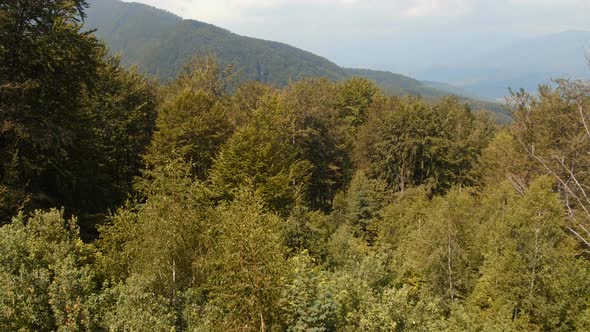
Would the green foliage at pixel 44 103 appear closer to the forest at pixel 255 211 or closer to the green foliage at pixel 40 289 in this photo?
the forest at pixel 255 211

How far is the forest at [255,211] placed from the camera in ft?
36.1

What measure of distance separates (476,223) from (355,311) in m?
23.8

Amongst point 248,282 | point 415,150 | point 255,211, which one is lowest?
point 248,282

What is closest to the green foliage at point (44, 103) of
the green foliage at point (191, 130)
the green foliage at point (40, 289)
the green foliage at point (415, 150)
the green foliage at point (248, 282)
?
the green foliage at point (40, 289)

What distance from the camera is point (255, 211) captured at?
39.7 ft

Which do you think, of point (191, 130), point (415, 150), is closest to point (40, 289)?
point (191, 130)

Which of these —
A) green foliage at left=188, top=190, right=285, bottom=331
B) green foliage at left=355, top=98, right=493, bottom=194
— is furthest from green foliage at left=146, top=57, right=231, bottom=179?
green foliage at left=355, top=98, right=493, bottom=194

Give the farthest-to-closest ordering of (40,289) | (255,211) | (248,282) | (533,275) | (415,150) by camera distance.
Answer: (415,150)
(533,275)
(255,211)
(40,289)
(248,282)

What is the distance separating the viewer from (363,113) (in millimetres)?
58375

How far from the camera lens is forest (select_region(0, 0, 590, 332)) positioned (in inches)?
433

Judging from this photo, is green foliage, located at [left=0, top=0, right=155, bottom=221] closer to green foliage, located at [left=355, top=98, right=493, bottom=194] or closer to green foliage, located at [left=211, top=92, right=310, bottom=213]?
green foliage, located at [left=211, top=92, right=310, bottom=213]

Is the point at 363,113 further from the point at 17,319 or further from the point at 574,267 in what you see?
the point at 17,319

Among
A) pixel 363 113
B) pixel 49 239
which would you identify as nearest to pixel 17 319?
pixel 49 239

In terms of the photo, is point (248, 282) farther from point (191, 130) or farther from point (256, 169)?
point (191, 130)
